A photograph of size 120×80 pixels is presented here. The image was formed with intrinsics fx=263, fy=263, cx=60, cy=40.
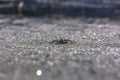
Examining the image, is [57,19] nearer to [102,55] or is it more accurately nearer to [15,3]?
[15,3]

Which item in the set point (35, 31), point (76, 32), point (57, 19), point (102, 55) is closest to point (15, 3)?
point (57, 19)

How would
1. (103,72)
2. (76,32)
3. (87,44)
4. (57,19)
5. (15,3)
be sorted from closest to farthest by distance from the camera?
(103,72), (87,44), (76,32), (57,19), (15,3)

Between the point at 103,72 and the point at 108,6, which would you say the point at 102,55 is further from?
the point at 108,6

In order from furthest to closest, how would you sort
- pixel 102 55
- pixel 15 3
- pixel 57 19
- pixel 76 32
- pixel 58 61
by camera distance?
pixel 15 3, pixel 57 19, pixel 76 32, pixel 102 55, pixel 58 61

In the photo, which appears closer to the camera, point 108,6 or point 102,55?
point 102,55

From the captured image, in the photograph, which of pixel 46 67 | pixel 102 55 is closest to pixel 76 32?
pixel 102 55

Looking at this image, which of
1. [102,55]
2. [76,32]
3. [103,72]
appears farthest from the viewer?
[76,32]
